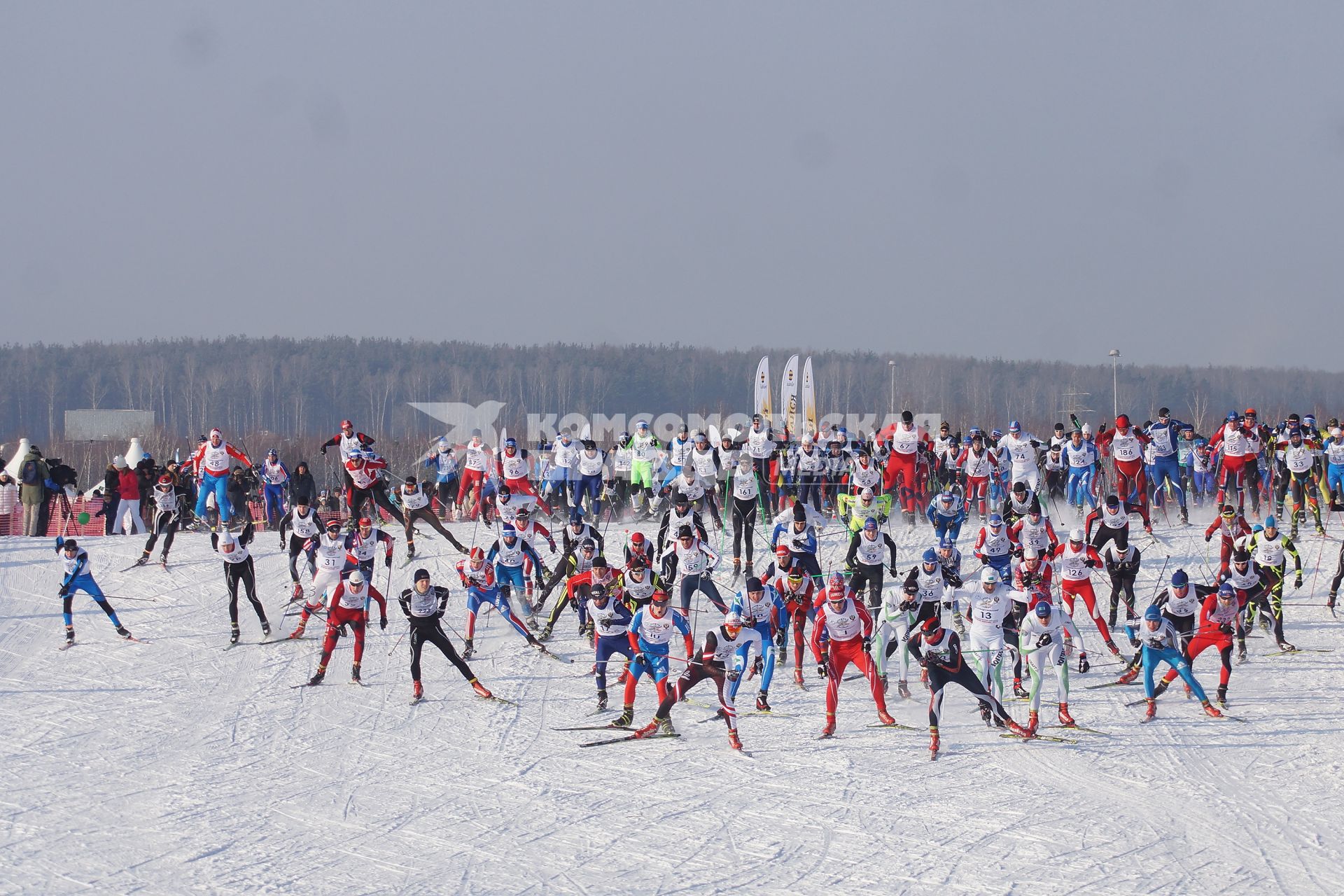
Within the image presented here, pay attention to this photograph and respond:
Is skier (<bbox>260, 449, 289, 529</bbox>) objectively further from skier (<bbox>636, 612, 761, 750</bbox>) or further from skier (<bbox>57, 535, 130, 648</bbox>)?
skier (<bbox>636, 612, 761, 750</bbox>)

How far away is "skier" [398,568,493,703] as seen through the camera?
13.7 m

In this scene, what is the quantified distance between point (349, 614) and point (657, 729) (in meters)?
4.15

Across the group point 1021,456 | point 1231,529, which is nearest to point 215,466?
point 1021,456

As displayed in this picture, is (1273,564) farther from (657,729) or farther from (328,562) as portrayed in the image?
(328,562)

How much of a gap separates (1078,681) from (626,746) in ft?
18.7

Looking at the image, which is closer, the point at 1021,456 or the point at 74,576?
the point at 74,576

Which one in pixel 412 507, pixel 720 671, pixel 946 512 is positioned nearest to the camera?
pixel 720 671

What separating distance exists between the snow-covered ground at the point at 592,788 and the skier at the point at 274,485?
4867 mm

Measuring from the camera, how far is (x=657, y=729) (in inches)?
498

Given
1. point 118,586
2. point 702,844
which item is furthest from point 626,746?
point 118,586

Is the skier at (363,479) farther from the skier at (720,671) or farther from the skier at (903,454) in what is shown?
the skier at (903,454)

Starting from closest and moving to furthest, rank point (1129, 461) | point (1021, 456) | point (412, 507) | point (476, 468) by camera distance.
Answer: point (412, 507)
point (1129, 461)
point (1021, 456)
point (476, 468)

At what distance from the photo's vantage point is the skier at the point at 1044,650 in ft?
41.5

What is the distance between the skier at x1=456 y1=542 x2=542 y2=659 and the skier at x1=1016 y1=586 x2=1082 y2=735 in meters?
6.11
